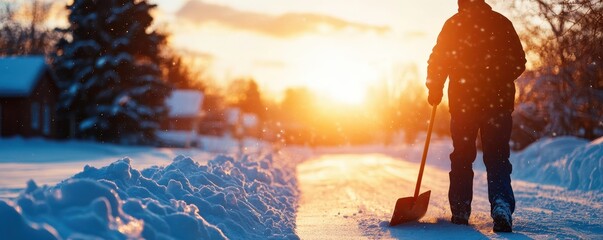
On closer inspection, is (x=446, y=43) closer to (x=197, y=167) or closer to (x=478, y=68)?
(x=478, y=68)

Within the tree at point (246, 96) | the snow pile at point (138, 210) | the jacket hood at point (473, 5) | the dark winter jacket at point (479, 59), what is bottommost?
the snow pile at point (138, 210)

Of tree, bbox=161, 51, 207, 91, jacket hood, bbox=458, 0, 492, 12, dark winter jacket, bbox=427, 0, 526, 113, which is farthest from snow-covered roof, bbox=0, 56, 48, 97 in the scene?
jacket hood, bbox=458, 0, 492, 12

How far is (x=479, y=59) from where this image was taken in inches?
253

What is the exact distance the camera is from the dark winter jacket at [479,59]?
6.36m

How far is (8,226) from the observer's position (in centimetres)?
341

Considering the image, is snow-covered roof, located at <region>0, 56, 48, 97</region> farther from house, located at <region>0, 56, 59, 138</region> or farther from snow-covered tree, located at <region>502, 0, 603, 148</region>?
snow-covered tree, located at <region>502, 0, 603, 148</region>

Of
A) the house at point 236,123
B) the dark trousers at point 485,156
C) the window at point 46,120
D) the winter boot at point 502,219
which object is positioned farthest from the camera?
the house at point 236,123

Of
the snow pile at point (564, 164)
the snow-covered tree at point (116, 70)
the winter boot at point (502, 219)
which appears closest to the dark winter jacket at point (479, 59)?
the winter boot at point (502, 219)

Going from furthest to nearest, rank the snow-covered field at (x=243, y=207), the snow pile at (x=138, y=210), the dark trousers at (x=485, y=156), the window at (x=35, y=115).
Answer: the window at (x=35, y=115), the dark trousers at (x=485, y=156), the snow-covered field at (x=243, y=207), the snow pile at (x=138, y=210)

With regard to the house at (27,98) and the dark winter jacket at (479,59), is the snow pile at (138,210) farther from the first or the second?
the house at (27,98)

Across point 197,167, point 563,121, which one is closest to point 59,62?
point 563,121

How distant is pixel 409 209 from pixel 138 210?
9.63ft

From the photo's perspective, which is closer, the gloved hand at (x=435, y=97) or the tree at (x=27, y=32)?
the gloved hand at (x=435, y=97)

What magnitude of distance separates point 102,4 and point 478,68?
3240 centimetres
